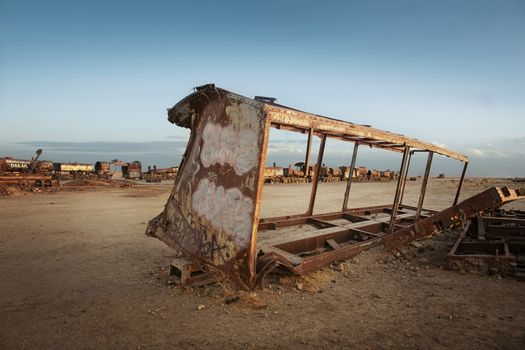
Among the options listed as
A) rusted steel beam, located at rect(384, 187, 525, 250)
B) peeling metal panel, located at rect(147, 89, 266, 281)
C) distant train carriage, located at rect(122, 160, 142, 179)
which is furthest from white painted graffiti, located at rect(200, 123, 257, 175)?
distant train carriage, located at rect(122, 160, 142, 179)

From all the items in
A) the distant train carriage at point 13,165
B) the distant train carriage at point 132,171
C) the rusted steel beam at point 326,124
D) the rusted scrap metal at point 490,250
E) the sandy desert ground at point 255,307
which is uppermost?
the rusted steel beam at point 326,124

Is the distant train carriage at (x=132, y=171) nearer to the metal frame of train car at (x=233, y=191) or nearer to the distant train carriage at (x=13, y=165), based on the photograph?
the distant train carriage at (x=13, y=165)

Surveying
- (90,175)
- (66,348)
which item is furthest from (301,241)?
(90,175)

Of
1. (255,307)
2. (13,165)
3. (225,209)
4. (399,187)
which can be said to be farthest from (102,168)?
(255,307)

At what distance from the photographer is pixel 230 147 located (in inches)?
156

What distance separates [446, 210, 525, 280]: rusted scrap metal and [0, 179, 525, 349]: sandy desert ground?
0.19 m

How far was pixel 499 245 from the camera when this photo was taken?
18.4 feet

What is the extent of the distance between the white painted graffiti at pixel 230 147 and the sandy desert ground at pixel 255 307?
1.68m

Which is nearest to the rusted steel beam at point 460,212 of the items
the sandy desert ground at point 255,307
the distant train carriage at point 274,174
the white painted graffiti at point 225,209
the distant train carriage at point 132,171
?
the sandy desert ground at point 255,307

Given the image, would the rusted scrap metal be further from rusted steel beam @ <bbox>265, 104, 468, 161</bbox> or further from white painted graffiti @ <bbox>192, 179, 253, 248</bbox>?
white painted graffiti @ <bbox>192, 179, 253, 248</bbox>

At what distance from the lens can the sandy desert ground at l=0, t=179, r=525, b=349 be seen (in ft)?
10.1

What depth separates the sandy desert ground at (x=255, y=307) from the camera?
10.1 feet

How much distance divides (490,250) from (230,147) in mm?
5042

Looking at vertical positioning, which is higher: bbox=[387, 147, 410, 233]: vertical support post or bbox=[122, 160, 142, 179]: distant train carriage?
bbox=[387, 147, 410, 233]: vertical support post
